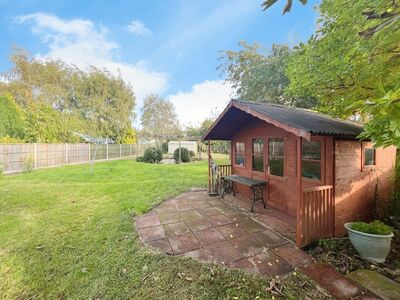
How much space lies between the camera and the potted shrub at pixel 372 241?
2.91m

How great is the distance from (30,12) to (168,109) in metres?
26.9

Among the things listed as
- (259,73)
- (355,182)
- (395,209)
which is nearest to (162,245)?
(355,182)

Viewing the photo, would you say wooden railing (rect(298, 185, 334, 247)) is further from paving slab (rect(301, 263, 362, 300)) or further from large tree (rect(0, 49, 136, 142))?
large tree (rect(0, 49, 136, 142))

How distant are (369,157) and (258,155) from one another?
95.5 inches

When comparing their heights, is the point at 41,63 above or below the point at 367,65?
above

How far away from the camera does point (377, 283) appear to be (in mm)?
2457

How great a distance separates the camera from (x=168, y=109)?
114 feet

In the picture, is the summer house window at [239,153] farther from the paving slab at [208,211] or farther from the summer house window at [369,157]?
the summer house window at [369,157]

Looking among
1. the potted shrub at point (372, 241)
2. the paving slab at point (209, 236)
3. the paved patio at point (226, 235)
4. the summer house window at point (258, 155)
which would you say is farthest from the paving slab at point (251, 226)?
the summer house window at point (258, 155)

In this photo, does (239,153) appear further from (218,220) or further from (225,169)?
(218,220)

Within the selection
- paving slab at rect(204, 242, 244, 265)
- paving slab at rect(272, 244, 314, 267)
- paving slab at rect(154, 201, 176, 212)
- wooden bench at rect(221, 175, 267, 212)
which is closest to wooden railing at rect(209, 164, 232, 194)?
wooden bench at rect(221, 175, 267, 212)

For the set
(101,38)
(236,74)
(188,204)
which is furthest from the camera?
(236,74)

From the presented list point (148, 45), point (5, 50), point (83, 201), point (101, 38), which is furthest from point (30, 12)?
point (5, 50)

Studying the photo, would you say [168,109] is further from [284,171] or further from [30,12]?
[284,171]
